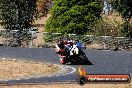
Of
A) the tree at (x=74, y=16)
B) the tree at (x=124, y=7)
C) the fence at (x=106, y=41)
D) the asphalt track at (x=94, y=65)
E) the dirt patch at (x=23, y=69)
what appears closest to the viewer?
the asphalt track at (x=94, y=65)

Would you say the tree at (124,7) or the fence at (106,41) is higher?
the tree at (124,7)

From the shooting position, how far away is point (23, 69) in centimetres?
2314

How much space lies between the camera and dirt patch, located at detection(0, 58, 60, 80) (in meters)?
20.9

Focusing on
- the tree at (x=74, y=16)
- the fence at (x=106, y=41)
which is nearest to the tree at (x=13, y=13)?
the tree at (x=74, y=16)

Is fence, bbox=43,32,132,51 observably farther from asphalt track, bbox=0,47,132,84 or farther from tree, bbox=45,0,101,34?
asphalt track, bbox=0,47,132,84

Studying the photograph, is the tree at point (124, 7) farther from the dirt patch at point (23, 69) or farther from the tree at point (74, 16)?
the dirt patch at point (23, 69)

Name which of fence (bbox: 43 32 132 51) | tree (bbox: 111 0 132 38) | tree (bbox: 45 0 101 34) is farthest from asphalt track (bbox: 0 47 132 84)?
tree (bbox: 45 0 101 34)

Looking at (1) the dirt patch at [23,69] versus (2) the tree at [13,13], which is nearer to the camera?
(1) the dirt patch at [23,69]

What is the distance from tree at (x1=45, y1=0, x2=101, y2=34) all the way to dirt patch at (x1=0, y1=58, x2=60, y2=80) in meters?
21.1

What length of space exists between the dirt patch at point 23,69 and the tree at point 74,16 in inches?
832

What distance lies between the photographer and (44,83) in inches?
709

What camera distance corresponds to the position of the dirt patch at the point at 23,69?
824 inches

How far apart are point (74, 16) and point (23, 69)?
87.5 ft

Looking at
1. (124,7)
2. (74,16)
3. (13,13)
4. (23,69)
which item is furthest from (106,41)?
(23,69)
